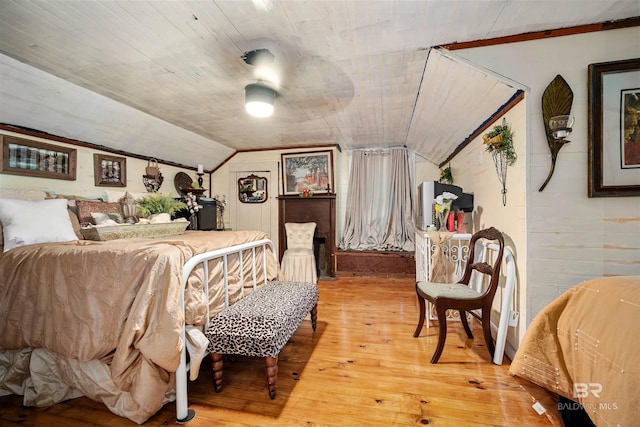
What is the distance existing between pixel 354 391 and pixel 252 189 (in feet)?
13.3

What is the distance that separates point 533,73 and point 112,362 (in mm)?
3006

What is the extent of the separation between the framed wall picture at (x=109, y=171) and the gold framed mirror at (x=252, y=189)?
196 centimetres

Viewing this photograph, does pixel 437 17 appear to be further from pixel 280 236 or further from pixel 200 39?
pixel 280 236

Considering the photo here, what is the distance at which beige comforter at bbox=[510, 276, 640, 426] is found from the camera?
91 centimetres

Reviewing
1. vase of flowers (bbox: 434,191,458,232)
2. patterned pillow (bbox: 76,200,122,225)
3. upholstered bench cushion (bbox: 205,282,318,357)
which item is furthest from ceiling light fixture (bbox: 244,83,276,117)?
vase of flowers (bbox: 434,191,458,232)

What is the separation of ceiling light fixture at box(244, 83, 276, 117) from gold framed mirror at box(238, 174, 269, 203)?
8.78ft

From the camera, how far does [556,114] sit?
165cm

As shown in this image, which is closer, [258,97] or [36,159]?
[258,97]

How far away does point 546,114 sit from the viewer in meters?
1.67

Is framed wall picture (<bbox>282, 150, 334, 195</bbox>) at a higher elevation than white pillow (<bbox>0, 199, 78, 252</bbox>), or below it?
higher

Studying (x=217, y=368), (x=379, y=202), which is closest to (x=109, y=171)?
(x=217, y=368)

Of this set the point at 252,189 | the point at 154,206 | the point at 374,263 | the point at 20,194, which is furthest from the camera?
the point at 252,189

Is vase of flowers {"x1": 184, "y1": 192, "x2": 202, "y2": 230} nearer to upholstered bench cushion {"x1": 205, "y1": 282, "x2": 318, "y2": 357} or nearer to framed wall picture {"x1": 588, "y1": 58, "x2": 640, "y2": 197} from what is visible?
upholstered bench cushion {"x1": 205, "y1": 282, "x2": 318, "y2": 357}

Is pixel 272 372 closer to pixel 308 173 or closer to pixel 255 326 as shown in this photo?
pixel 255 326
